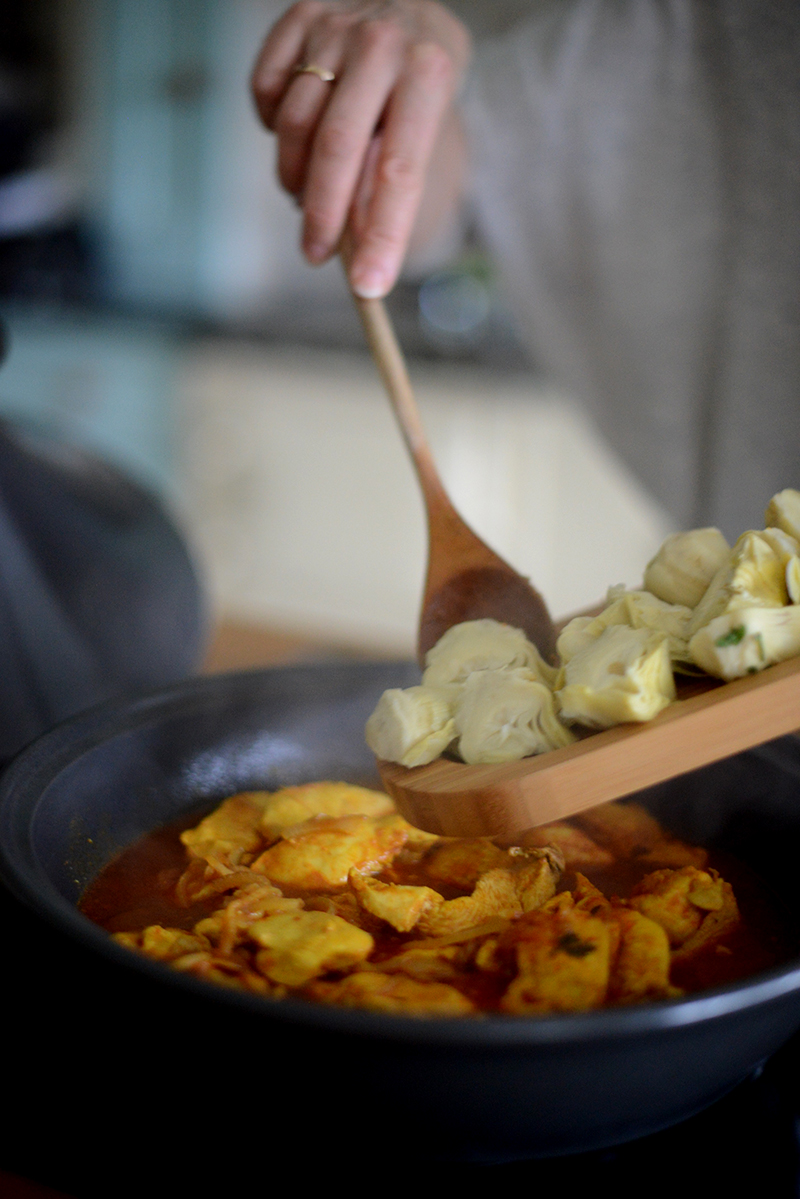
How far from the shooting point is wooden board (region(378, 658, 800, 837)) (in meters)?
0.64

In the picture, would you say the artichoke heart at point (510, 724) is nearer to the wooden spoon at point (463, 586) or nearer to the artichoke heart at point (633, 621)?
the artichoke heart at point (633, 621)

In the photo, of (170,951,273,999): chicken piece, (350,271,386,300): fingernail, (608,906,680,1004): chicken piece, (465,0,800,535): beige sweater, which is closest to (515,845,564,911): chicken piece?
(608,906,680,1004): chicken piece

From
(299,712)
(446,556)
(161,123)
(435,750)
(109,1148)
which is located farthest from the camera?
(161,123)

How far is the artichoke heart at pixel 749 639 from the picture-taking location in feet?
2.14

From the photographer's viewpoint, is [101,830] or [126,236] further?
[126,236]

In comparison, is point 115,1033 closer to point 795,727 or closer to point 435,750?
point 435,750

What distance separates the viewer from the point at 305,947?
0.65m

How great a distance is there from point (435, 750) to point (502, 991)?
0.58ft

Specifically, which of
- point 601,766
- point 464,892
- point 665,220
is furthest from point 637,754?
point 665,220

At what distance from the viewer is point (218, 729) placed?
1.00 meters

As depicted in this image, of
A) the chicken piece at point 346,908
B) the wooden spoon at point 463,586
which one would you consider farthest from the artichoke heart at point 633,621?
the chicken piece at point 346,908

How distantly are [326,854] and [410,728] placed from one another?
16cm

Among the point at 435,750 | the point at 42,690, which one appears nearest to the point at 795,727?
the point at 435,750

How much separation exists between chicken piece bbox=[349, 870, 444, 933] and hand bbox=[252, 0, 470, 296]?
0.59m
